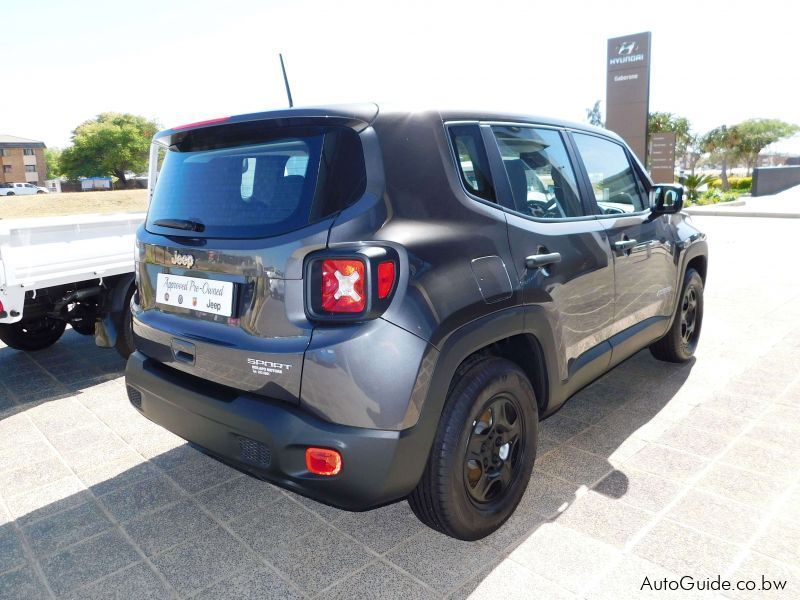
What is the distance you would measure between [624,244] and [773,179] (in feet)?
114

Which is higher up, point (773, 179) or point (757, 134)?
point (757, 134)

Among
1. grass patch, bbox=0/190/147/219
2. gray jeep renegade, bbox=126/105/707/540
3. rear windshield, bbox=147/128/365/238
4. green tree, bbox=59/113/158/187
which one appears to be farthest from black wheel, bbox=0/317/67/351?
green tree, bbox=59/113/158/187

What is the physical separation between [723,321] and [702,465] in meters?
3.49

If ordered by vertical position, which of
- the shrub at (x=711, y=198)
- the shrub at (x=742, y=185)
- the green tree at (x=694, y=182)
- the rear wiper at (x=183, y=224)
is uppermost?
the rear wiper at (x=183, y=224)

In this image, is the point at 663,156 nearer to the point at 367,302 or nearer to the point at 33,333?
the point at 33,333

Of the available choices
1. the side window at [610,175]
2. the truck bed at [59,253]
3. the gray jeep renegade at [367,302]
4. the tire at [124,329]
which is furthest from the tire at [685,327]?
the truck bed at [59,253]

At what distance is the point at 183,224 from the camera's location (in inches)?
102

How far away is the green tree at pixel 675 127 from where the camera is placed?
52031 millimetres

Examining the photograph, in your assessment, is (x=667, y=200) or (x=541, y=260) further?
(x=667, y=200)

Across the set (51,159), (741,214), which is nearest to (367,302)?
(741,214)

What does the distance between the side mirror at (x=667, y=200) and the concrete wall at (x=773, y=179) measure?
32701mm

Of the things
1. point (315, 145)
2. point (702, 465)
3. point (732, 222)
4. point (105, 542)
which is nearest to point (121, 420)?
point (105, 542)

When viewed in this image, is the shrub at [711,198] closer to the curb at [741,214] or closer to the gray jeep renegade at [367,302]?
the curb at [741,214]

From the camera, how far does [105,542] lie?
273 cm
